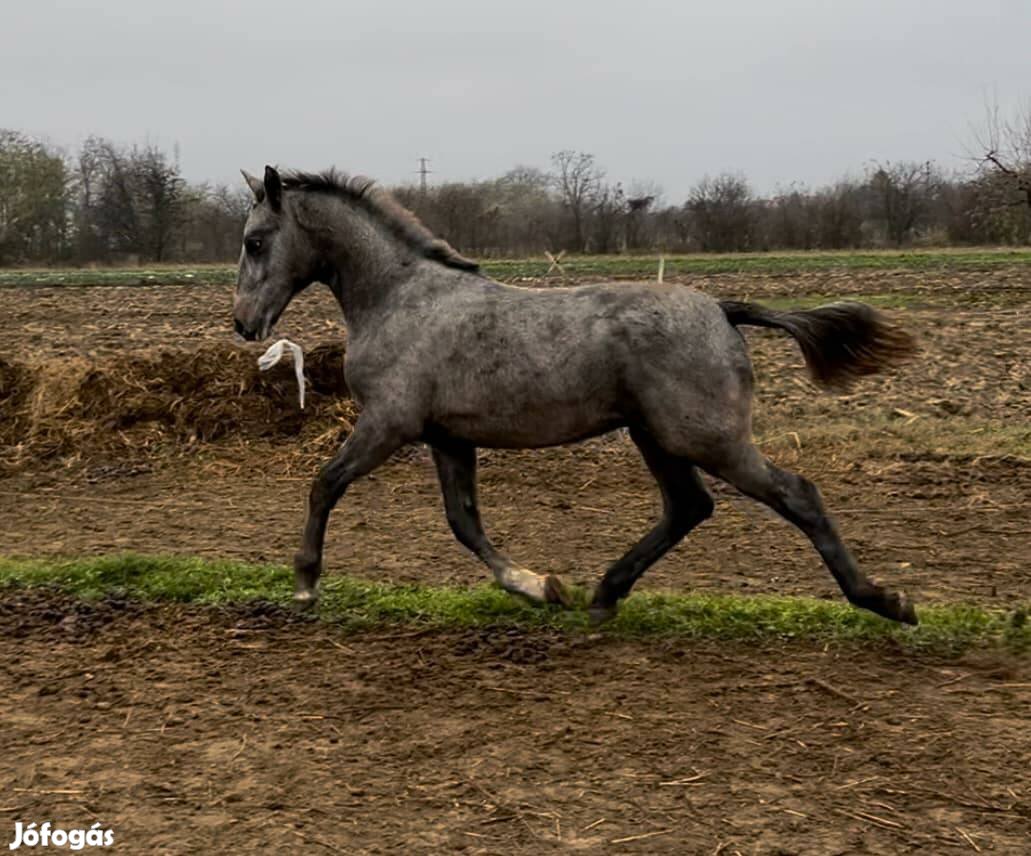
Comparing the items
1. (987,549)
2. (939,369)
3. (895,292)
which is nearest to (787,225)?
(895,292)

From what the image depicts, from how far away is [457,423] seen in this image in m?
5.11

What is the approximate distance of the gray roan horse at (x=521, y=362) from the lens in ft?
15.4

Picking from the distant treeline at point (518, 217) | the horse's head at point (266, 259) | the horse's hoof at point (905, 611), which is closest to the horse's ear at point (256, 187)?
the horse's head at point (266, 259)

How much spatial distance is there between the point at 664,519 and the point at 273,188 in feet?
8.37

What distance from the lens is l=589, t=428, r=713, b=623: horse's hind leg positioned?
5164mm

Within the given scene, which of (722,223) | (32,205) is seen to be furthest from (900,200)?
(32,205)

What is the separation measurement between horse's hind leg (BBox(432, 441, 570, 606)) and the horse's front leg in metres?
0.39

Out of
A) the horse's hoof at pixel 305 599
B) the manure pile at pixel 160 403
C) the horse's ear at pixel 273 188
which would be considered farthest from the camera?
the manure pile at pixel 160 403

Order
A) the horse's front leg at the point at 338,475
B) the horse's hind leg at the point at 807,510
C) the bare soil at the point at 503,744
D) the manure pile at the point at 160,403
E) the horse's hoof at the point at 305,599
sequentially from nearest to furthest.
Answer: the bare soil at the point at 503,744
the horse's hind leg at the point at 807,510
the horse's front leg at the point at 338,475
the horse's hoof at the point at 305,599
the manure pile at the point at 160,403

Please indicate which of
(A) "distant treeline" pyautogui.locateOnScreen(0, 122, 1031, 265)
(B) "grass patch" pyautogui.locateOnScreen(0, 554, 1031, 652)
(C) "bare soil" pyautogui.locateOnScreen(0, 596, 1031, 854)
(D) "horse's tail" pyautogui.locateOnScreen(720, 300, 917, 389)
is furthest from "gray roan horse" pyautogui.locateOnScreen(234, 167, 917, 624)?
(A) "distant treeline" pyautogui.locateOnScreen(0, 122, 1031, 265)

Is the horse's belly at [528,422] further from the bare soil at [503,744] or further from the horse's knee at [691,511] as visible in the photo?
the bare soil at [503,744]

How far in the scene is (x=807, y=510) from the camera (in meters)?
4.70

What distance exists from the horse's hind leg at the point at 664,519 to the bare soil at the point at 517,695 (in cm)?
29

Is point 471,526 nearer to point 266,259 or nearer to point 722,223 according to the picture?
point 266,259
